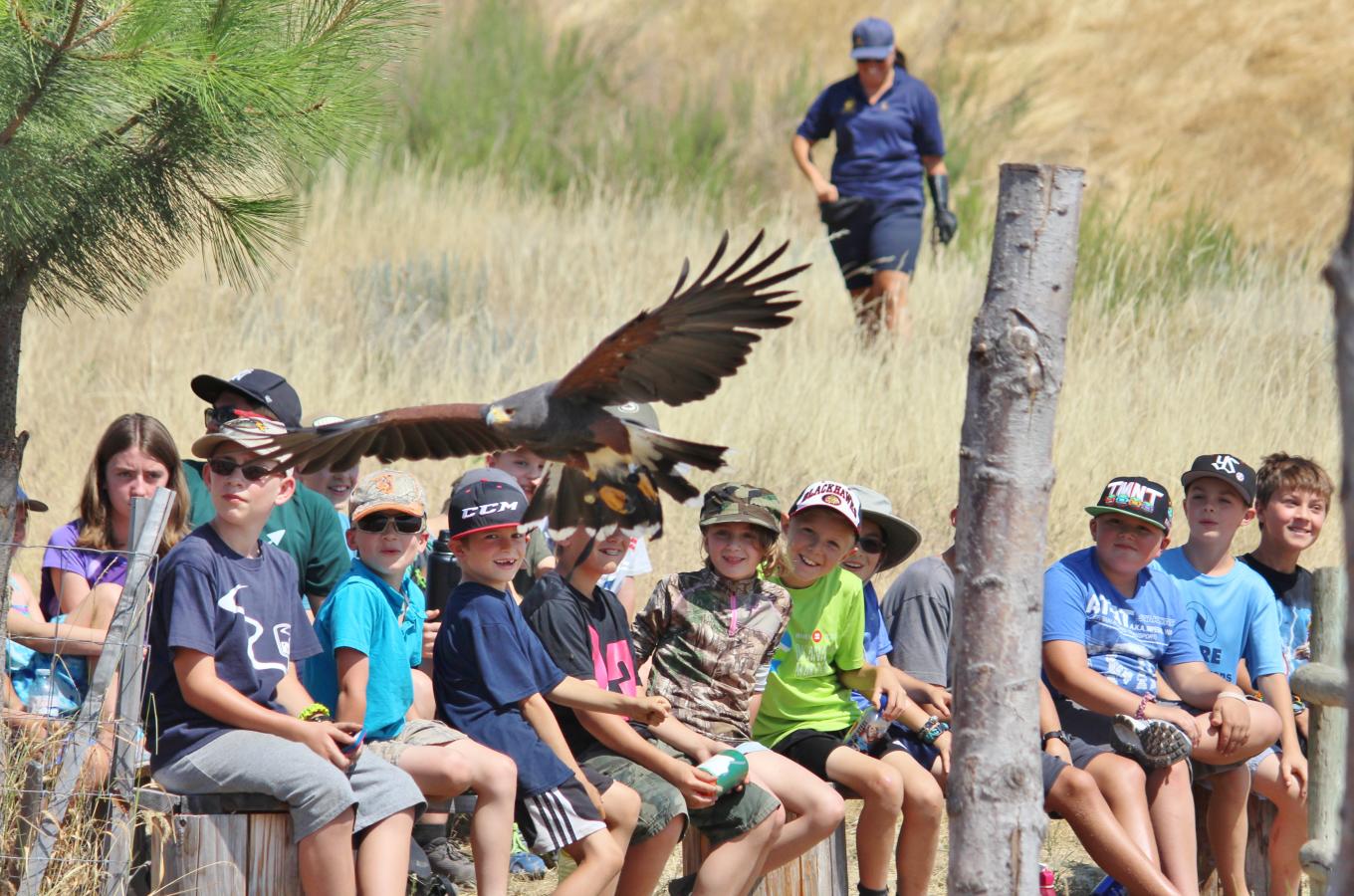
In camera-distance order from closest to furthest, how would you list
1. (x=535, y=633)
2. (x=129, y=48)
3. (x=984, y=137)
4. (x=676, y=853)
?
1. (x=129, y=48)
2. (x=535, y=633)
3. (x=676, y=853)
4. (x=984, y=137)

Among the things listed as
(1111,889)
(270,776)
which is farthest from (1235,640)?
(270,776)

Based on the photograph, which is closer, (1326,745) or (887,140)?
(1326,745)

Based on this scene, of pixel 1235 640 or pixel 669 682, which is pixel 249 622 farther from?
pixel 1235 640

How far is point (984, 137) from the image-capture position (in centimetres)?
1536

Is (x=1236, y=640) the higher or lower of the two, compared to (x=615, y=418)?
lower

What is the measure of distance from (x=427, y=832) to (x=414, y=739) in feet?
2.68

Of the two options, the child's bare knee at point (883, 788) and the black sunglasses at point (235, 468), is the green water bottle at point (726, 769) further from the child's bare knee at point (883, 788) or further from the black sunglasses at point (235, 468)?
the black sunglasses at point (235, 468)

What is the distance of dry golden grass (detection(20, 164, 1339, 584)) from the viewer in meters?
8.76

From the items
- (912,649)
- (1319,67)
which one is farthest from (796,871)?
(1319,67)

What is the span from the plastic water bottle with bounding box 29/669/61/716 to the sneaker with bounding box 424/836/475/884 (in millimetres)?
1347

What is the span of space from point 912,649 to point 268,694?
233 centimetres

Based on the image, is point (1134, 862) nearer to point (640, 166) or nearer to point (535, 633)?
point (535, 633)

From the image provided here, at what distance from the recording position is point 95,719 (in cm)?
414

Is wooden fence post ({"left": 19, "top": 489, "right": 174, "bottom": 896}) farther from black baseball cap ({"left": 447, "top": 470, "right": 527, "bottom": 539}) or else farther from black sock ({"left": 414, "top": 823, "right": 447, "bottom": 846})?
black sock ({"left": 414, "top": 823, "right": 447, "bottom": 846})
